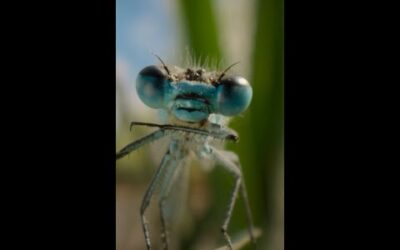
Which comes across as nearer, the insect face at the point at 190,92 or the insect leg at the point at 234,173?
the insect face at the point at 190,92

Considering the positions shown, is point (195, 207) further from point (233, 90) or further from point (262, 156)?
point (233, 90)

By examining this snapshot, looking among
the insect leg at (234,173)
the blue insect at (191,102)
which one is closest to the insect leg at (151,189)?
the blue insect at (191,102)

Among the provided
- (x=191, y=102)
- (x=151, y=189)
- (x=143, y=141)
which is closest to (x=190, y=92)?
(x=191, y=102)

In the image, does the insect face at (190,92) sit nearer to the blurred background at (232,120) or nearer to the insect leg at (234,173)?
the blurred background at (232,120)

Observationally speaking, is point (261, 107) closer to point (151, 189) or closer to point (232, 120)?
point (232, 120)
